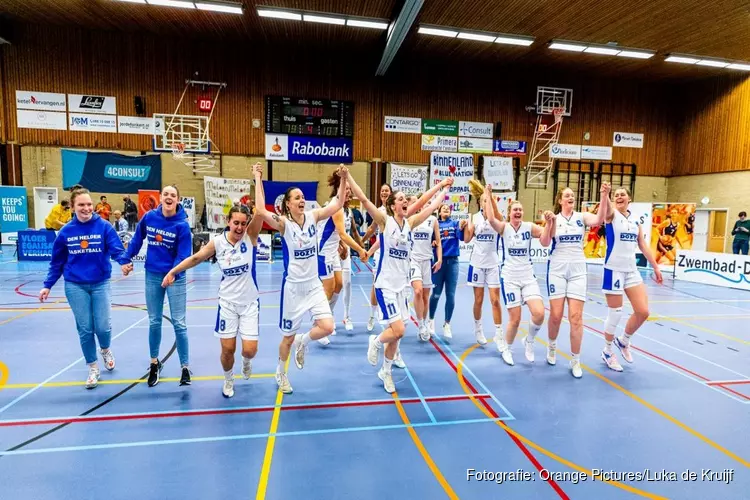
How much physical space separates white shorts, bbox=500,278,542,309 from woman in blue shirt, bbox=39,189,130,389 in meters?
4.70

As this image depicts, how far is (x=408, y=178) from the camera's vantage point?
1945 centimetres

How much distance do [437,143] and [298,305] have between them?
17.0 m

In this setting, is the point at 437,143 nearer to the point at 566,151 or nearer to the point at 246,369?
the point at 566,151

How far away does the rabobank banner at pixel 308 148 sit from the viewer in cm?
1841

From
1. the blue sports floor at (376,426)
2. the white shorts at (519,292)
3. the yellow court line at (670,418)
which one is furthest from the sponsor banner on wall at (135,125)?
the yellow court line at (670,418)

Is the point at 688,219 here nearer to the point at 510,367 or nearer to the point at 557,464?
the point at 510,367

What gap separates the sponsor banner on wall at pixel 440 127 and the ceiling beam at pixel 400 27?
3527 mm

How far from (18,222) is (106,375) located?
57.0 ft

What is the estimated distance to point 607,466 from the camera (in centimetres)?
319

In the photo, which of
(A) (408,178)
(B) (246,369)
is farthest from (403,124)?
(B) (246,369)

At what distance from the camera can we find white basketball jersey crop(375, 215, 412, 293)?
177 inches

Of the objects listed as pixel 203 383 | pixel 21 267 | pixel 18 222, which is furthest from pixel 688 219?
pixel 18 222

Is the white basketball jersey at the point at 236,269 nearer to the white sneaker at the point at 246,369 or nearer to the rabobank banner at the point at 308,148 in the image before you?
the white sneaker at the point at 246,369

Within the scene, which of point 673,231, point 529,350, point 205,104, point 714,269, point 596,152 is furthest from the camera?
point 596,152
